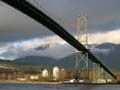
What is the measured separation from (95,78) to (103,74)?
516 cm

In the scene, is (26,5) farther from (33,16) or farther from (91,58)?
(91,58)

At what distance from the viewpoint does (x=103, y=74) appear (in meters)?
153

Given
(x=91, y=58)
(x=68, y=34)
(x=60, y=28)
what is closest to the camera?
(x=60, y=28)

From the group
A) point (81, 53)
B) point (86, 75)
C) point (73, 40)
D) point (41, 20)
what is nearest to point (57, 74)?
point (86, 75)

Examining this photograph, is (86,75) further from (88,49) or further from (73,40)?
(73,40)

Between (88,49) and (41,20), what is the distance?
48365 mm

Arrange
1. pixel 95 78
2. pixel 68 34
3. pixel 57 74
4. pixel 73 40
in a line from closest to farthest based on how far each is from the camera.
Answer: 1. pixel 68 34
2. pixel 73 40
3. pixel 95 78
4. pixel 57 74

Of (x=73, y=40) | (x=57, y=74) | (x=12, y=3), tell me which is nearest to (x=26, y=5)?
(x=12, y=3)

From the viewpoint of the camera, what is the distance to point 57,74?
566 ft

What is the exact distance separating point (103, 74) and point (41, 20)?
3275 inches

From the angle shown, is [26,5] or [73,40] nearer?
[26,5]

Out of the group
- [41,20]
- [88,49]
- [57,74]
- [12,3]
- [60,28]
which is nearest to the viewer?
[12,3]

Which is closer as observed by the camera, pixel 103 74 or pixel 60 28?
pixel 60 28

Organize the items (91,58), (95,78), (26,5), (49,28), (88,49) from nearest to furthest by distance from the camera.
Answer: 1. (26,5)
2. (49,28)
3. (88,49)
4. (91,58)
5. (95,78)
